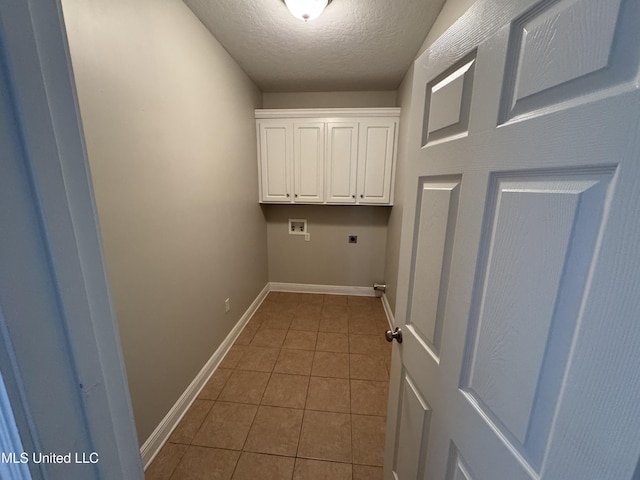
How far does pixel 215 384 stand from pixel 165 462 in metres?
0.53

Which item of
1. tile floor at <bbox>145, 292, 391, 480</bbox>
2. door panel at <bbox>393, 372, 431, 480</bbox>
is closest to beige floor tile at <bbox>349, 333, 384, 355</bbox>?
tile floor at <bbox>145, 292, 391, 480</bbox>

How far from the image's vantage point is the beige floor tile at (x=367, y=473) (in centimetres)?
127

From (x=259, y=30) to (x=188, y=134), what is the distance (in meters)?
0.96

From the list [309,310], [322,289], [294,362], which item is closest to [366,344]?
[294,362]

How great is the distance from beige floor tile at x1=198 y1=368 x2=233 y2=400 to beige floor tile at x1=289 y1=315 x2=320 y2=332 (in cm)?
81

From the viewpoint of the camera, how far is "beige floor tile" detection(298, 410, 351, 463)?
1371mm

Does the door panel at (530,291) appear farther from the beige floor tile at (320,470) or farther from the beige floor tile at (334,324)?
the beige floor tile at (334,324)

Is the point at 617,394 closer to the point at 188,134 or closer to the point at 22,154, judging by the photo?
the point at 22,154

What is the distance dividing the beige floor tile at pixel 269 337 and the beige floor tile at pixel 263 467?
0.99m

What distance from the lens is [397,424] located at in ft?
3.41

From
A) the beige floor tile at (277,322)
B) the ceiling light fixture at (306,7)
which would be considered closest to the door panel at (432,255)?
the ceiling light fixture at (306,7)

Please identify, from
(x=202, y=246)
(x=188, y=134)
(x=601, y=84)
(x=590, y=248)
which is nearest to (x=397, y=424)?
(x=590, y=248)

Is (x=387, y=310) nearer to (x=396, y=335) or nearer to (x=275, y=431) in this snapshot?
(x=275, y=431)

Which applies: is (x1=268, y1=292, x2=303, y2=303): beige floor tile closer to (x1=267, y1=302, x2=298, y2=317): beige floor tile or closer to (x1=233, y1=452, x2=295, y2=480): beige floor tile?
(x1=267, y1=302, x2=298, y2=317): beige floor tile
